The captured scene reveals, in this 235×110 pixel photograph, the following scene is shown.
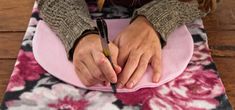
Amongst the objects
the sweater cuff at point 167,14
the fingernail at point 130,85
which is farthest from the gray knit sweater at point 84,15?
the fingernail at point 130,85

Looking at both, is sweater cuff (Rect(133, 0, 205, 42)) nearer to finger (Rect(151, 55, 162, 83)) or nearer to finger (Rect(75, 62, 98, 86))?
finger (Rect(151, 55, 162, 83))

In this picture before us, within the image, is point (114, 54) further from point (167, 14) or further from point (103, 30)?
point (167, 14)

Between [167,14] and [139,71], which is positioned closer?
[139,71]

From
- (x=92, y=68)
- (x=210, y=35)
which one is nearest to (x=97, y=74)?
(x=92, y=68)

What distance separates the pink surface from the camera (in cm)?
68

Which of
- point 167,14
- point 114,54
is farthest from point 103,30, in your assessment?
point 167,14

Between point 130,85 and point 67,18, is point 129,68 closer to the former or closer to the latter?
point 130,85

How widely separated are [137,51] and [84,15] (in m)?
0.14

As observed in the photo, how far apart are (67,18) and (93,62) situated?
14cm

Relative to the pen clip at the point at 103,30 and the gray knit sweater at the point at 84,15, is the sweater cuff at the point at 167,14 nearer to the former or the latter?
the gray knit sweater at the point at 84,15

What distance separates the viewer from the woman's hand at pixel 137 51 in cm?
67

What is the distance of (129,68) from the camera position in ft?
2.21

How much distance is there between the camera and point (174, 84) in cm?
68

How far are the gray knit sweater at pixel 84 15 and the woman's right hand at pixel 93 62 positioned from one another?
3 centimetres
